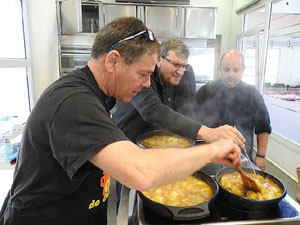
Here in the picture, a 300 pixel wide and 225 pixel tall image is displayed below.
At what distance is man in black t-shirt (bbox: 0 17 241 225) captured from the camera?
0.61 m

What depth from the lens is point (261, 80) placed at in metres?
3.99

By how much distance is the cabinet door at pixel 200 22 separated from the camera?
4.21 metres

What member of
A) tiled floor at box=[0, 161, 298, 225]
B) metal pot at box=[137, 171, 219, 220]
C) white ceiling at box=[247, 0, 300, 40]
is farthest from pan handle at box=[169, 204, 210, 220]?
white ceiling at box=[247, 0, 300, 40]

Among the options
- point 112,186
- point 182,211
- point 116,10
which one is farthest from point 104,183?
point 116,10

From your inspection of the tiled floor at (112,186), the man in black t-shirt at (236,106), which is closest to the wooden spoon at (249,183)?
the man in black t-shirt at (236,106)

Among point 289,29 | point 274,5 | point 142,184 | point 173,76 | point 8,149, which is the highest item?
point 274,5

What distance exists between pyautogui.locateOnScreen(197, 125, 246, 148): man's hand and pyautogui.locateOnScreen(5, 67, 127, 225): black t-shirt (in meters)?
0.54

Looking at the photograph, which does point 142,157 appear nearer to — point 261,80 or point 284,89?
point 261,80

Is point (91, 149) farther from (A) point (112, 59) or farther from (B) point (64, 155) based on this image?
(A) point (112, 59)

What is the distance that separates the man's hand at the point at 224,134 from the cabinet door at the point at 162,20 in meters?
3.40

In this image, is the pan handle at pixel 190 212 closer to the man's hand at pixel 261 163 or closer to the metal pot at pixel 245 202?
the metal pot at pixel 245 202

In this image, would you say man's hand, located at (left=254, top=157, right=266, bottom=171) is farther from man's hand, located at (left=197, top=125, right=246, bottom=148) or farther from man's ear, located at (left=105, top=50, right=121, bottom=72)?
man's ear, located at (left=105, top=50, right=121, bottom=72)

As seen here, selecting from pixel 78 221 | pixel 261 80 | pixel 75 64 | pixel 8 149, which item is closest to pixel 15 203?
pixel 78 221

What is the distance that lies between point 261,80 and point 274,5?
1.17 m
